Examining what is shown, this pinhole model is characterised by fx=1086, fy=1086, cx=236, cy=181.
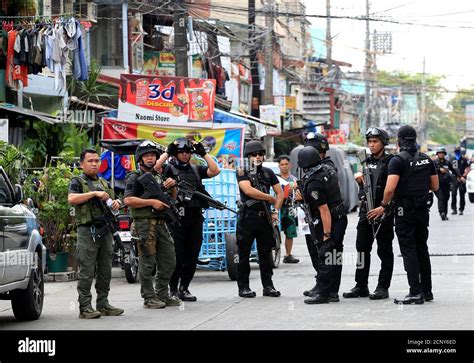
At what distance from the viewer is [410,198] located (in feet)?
41.8

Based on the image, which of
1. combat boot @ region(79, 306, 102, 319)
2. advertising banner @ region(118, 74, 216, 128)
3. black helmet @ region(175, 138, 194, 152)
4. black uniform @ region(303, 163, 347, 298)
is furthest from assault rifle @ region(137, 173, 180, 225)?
advertising banner @ region(118, 74, 216, 128)

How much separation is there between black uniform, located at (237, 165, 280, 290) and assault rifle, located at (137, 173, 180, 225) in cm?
117

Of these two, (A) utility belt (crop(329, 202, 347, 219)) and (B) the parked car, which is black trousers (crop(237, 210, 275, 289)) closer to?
(A) utility belt (crop(329, 202, 347, 219))

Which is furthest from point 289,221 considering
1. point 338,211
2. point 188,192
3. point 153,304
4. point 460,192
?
point 460,192

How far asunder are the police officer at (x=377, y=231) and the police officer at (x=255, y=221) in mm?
1055

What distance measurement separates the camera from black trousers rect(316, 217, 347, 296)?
12828 mm

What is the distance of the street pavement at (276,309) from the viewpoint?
11047 millimetres

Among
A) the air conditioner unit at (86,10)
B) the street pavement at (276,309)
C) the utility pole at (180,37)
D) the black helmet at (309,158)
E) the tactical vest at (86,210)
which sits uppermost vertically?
the air conditioner unit at (86,10)

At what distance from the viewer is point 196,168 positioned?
1380 centimetres

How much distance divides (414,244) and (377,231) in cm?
56

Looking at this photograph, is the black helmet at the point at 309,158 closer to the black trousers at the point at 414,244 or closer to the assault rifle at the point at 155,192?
the black trousers at the point at 414,244

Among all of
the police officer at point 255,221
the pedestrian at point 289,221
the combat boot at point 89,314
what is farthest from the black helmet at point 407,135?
the pedestrian at point 289,221
